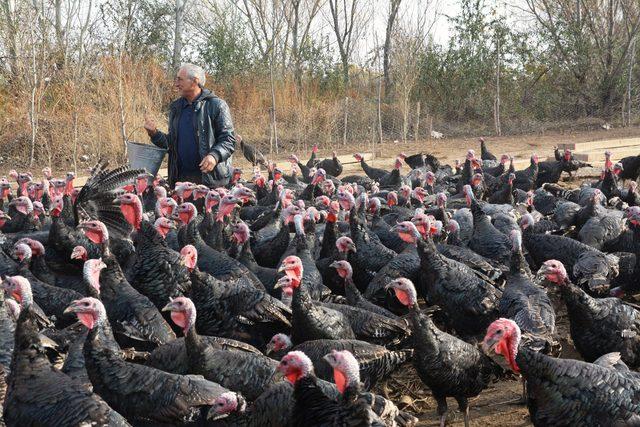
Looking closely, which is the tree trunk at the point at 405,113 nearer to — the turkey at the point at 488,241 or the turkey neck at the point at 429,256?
the turkey at the point at 488,241

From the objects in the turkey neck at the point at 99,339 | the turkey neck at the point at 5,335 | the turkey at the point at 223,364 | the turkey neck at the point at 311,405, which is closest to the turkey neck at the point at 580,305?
the turkey at the point at 223,364

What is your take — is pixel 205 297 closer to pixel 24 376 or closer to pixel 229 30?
pixel 24 376

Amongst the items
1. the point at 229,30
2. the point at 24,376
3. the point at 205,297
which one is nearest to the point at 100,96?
the point at 229,30

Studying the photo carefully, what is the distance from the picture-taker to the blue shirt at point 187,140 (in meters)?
8.02

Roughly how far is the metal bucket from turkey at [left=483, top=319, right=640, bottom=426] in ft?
17.7

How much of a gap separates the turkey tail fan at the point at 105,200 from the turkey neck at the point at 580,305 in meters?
4.30

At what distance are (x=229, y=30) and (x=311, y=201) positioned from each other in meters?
15.8

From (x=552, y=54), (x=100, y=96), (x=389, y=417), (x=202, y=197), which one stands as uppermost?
(x=552, y=54)

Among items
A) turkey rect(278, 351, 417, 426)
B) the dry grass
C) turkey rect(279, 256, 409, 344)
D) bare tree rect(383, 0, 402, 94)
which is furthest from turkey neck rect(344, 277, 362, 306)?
bare tree rect(383, 0, 402, 94)

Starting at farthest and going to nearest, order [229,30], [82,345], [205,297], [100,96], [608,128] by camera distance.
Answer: [229,30], [608,128], [100,96], [205,297], [82,345]

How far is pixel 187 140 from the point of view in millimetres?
8109

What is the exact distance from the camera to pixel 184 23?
82.9 ft

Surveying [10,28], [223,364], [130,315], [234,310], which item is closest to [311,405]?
[223,364]

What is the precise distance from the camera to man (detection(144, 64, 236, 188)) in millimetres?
7809
